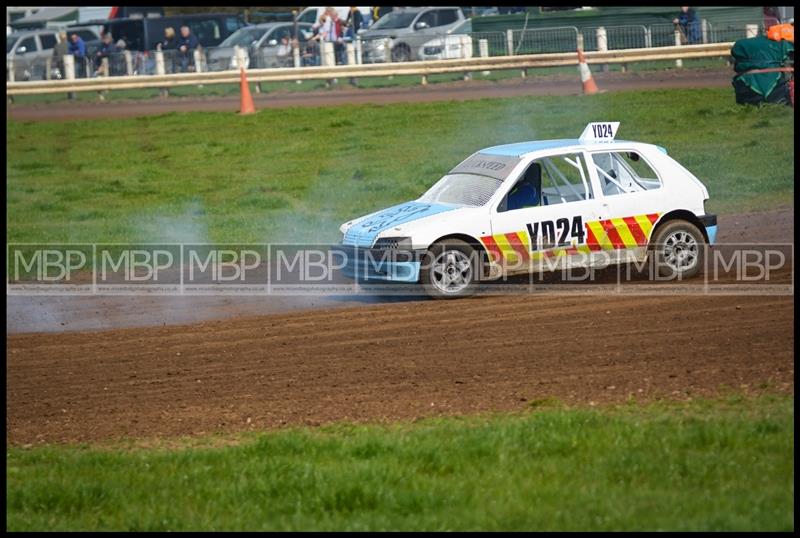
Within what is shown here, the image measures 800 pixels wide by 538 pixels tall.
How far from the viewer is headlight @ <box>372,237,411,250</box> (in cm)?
1134

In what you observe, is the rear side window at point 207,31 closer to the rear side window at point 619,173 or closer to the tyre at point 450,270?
the rear side window at point 619,173

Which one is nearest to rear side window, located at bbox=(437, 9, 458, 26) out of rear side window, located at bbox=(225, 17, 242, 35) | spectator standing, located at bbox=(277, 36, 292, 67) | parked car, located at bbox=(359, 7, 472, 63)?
parked car, located at bbox=(359, 7, 472, 63)

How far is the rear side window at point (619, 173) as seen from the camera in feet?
39.6

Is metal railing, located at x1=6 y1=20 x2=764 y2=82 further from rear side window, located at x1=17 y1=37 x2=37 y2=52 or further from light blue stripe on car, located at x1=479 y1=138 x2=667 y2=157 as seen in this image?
light blue stripe on car, located at x1=479 y1=138 x2=667 y2=157

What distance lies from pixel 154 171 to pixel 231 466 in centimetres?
1564

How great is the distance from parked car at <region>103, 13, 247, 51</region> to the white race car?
29.9m

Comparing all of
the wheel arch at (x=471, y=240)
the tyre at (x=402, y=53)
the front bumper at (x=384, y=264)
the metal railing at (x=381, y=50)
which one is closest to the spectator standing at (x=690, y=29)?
the metal railing at (x=381, y=50)

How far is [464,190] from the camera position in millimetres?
12117

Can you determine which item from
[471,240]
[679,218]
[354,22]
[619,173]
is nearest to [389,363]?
[471,240]

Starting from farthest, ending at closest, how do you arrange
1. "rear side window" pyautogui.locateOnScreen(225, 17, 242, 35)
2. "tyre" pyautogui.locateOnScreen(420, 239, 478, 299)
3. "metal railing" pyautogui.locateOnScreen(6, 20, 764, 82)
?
"rear side window" pyautogui.locateOnScreen(225, 17, 242, 35) → "metal railing" pyautogui.locateOnScreen(6, 20, 764, 82) → "tyre" pyautogui.locateOnScreen(420, 239, 478, 299)

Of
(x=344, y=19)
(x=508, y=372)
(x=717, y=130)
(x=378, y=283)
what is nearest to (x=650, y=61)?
(x=717, y=130)

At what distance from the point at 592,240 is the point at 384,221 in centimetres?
208

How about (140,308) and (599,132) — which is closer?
(599,132)

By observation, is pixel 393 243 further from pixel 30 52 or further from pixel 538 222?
pixel 30 52
